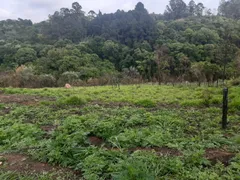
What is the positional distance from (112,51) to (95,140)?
25382 mm

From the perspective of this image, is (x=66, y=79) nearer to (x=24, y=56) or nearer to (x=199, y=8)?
(x=24, y=56)

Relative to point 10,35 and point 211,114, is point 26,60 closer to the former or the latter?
point 10,35

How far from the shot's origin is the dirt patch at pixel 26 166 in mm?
2627

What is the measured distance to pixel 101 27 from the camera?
111 feet

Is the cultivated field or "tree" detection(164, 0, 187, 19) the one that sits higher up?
"tree" detection(164, 0, 187, 19)

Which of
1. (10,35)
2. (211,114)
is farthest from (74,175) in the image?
(10,35)

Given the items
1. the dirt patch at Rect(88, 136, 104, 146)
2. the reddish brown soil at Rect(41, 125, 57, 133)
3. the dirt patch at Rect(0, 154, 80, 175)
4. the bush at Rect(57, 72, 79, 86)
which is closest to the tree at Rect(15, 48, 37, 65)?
the bush at Rect(57, 72, 79, 86)

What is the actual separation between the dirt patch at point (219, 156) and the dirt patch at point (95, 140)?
1.68m

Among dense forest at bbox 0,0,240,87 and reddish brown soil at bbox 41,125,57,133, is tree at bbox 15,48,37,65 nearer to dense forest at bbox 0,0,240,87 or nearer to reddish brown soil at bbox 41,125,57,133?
dense forest at bbox 0,0,240,87

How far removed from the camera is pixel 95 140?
3500 mm

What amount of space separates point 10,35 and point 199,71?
37878 millimetres

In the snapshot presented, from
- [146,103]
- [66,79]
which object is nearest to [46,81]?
[66,79]

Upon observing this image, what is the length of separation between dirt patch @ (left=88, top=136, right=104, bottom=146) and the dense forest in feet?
33.2

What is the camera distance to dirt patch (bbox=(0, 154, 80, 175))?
2627 mm
